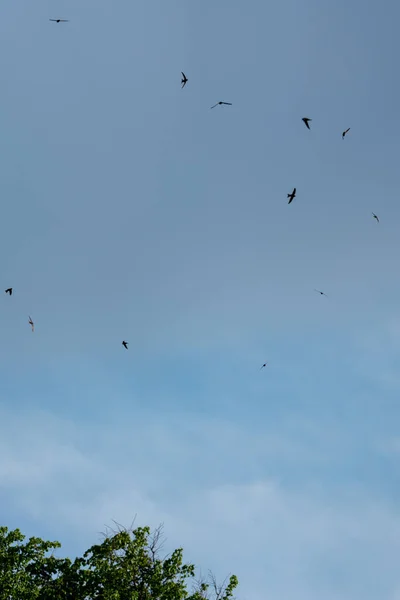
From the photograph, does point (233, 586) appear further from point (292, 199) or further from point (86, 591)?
point (292, 199)

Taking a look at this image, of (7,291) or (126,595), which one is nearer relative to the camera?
(126,595)

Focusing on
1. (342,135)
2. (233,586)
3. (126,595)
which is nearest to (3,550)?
(126,595)

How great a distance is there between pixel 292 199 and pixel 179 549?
74.5ft

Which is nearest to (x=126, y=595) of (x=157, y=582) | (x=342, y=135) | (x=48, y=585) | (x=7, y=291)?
(x=157, y=582)

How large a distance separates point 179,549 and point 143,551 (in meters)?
2.30

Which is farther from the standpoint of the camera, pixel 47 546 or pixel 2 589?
pixel 47 546

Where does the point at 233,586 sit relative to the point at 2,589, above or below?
above

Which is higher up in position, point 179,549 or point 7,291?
point 7,291

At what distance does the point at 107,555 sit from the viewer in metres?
37.7

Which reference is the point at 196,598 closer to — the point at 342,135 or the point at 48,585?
the point at 48,585

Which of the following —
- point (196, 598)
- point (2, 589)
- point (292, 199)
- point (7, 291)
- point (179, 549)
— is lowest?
point (2, 589)

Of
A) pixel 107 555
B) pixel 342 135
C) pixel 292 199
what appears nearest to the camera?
pixel 292 199

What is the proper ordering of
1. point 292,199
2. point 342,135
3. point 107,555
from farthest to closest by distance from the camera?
point 107,555, point 342,135, point 292,199

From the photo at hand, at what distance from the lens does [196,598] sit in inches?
1421
